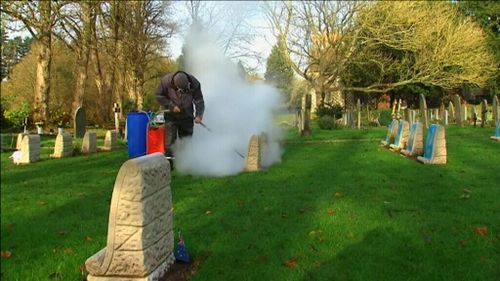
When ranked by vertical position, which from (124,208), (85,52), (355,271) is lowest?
(355,271)

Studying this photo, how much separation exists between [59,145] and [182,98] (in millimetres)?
6242

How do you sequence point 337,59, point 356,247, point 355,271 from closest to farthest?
point 355,271 → point 356,247 → point 337,59

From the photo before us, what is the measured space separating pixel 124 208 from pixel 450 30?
39.6m

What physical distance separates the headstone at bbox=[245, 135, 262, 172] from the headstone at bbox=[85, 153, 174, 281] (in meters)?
6.39

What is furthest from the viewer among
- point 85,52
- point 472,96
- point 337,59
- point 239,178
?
point 472,96

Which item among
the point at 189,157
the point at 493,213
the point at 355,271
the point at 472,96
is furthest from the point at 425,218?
the point at 472,96

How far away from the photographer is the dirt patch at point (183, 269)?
4.51 m

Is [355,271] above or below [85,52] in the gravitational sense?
below

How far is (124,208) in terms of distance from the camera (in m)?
4.03

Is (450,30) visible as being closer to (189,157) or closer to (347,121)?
(347,121)

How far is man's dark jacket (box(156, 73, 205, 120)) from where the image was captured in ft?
33.8

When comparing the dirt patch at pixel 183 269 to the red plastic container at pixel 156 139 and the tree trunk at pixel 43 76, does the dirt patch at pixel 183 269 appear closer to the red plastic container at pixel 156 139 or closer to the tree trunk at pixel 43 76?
the red plastic container at pixel 156 139

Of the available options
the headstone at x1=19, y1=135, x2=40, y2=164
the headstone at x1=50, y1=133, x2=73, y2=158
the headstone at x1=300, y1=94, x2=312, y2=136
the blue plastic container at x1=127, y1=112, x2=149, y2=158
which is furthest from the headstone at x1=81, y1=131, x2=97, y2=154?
the headstone at x1=300, y1=94, x2=312, y2=136

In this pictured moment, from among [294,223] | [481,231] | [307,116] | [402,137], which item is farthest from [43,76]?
[481,231]
